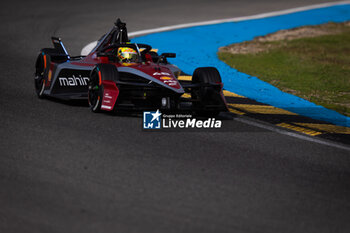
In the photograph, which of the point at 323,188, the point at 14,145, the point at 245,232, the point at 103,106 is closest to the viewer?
the point at 245,232

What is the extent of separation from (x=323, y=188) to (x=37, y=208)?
287 cm

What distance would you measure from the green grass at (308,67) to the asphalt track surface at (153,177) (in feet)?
9.46

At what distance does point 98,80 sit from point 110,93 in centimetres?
40

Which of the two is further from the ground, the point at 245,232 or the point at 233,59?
the point at 233,59

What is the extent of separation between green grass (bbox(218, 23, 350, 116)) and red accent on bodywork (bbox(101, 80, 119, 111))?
3863 millimetres

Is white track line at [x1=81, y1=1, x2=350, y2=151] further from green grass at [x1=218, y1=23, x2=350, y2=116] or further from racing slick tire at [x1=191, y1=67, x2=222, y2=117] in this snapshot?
green grass at [x1=218, y1=23, x2=350, y2=116]

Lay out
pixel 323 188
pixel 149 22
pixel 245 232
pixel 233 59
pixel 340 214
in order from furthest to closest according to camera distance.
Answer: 1. pixel 149 22
2. pixel 233 59
3. pixel 323 188
4. pixel 340 214
5. pixel 245 232

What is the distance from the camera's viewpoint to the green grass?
10.9 meters

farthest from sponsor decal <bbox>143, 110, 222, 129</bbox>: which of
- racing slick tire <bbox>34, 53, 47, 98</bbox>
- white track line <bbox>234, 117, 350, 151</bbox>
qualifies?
racing slick tire <bbox>34, 53, 47, 98</bbox>

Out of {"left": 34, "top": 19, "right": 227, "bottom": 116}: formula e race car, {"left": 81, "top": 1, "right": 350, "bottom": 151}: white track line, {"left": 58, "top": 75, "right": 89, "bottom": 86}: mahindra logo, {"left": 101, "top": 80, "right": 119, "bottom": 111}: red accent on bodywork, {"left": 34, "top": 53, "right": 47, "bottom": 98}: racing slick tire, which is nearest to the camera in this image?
{"left": 81, "top": 1, "right": 350, "bottom": 151}: white track line

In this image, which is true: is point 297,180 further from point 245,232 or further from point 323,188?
point 245,232

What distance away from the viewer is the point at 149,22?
18297 mm

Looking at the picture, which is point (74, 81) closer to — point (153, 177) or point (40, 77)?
point (40, 77)

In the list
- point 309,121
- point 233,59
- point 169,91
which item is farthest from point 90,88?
point 233,59
